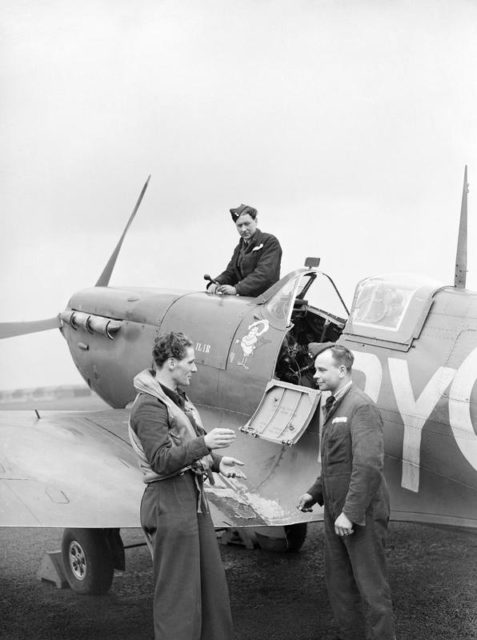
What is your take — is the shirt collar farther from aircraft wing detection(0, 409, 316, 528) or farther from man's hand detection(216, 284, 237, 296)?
man's hand detection(216, 284, 237, 296)

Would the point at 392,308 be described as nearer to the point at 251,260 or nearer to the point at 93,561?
the point at 251,260

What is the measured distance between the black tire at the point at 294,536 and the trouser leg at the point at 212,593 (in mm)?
2519

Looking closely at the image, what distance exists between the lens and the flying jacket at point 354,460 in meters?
3.27

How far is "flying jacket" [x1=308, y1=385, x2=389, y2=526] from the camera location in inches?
129

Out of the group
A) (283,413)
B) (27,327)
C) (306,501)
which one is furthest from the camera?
(27,327)

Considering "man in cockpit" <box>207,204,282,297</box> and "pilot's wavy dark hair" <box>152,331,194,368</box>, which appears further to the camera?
"man in cockpit" <box>207,204,282,297</box>

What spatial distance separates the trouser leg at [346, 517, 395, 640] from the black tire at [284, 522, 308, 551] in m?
2.30

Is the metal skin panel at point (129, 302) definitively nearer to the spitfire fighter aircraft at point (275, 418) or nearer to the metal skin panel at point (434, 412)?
the spitfire fighter aircraft at point (275, 418)

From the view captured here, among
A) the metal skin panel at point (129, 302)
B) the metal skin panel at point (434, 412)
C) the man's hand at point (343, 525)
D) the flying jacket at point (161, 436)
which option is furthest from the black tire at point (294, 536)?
the flying jacket at point (161, 436)

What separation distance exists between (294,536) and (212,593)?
8.64ft

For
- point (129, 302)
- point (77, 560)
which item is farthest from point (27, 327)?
point (77, 560)

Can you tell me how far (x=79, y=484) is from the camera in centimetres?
429

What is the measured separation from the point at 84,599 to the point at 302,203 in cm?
642

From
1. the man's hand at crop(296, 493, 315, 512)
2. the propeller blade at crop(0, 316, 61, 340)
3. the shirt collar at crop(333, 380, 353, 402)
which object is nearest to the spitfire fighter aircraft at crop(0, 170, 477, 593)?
the man's hand at crop(296, 493, 315, 512)
